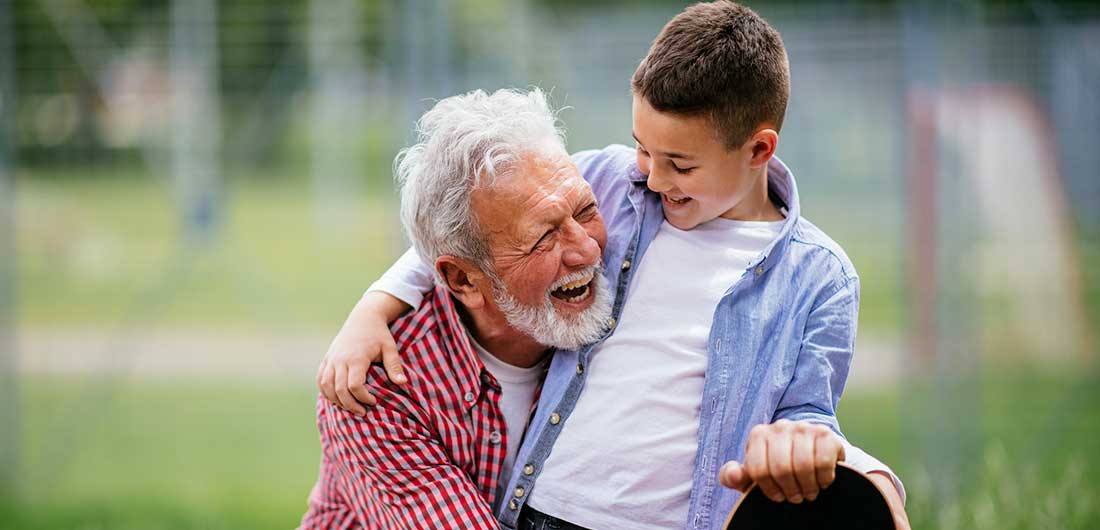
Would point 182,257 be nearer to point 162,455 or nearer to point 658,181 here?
point 162,455

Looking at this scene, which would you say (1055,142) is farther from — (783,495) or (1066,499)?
(783,495)

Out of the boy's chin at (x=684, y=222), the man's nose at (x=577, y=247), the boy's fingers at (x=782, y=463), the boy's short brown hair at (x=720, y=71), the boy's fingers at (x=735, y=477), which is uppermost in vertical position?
the boy's short brown hair at (x=720, y=71)

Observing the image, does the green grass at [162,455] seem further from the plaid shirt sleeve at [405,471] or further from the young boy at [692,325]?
the young boy at [692,325]

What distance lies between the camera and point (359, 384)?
7.09 ft

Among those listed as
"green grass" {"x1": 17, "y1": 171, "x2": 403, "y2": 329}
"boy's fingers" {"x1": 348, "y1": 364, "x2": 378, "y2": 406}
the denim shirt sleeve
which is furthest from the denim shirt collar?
"green grass" {"x1": 17, "y1": 171, "x2": 403, "y2": 329}

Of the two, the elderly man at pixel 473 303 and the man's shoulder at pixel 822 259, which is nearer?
the man's shoulder at pixel 822 259

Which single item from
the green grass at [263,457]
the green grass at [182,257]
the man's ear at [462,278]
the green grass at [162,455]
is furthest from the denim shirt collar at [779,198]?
the green grass at [182,257]

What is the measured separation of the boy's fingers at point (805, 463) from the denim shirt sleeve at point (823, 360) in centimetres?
24

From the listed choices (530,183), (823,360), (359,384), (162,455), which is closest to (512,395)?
(359,384)

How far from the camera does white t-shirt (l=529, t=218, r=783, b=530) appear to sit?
2.10m

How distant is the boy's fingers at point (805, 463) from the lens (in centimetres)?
170

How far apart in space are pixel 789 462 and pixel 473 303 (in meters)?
0.81

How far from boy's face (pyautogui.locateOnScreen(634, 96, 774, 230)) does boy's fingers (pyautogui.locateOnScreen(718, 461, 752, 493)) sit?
0.56m

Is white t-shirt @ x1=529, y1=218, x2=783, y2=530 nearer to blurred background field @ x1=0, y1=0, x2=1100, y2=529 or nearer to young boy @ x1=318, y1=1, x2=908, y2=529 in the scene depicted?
young boy @ x1=318, y1=1, x2=908, y2=529
